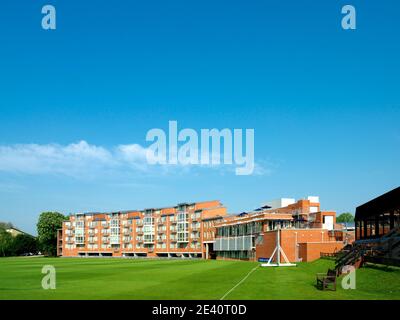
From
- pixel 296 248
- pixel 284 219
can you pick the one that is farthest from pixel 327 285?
pixel 284 219

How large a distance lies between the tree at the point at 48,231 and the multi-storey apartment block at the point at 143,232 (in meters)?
2.72

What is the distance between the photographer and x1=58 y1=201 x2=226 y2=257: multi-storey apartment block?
13612cm

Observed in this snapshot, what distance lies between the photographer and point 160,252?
150 m

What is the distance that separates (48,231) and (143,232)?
153 feet

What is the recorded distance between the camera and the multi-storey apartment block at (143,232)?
136125 mm

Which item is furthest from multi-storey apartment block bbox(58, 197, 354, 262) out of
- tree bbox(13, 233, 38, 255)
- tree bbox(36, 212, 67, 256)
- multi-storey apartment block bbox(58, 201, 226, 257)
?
tree bbox(13, 233, 38, 255)

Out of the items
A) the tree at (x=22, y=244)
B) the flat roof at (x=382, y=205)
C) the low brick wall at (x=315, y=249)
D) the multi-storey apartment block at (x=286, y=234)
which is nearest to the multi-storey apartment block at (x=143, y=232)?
the tree at (x=22, y=244)

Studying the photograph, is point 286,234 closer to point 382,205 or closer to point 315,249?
point 315,249

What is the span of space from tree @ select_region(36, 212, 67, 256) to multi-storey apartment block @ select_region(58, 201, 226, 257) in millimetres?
2721

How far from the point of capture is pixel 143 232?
158 meters

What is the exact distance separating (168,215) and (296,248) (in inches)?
3074

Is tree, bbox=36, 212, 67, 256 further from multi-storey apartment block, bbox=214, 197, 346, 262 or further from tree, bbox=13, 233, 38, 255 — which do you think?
multi-storey apartment block, bbox=214, 197, 346, 262
